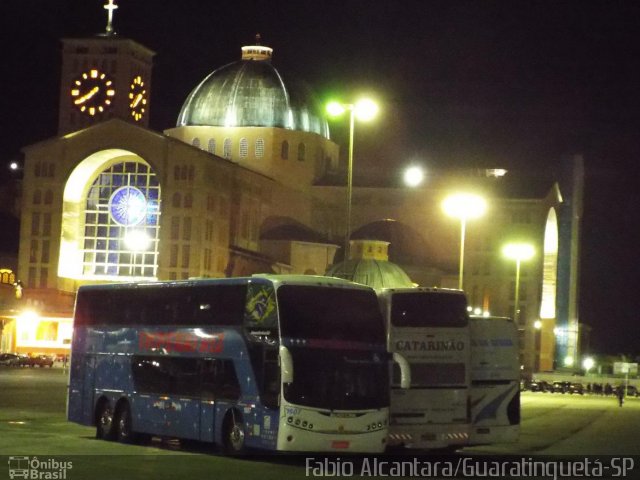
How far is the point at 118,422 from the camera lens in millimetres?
31578

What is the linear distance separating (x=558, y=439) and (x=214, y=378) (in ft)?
37.9

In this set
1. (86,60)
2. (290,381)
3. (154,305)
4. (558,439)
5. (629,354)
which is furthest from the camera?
(629,354)

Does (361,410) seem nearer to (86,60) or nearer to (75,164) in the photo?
(75,164)

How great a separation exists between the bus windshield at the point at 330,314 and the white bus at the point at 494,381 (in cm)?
391

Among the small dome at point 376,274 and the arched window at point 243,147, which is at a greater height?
the arched window at point 243,147

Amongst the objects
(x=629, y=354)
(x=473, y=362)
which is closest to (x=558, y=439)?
(x=473, y=362)

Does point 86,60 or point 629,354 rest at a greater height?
point 86,60

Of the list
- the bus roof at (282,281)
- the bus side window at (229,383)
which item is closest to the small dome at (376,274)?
the bus roof at (282,281)

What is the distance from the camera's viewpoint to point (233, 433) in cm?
2784

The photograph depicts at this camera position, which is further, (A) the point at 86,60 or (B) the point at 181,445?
(A) the point at 86,60

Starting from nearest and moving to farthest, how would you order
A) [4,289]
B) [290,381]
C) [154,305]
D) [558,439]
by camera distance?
[290,381] → [154,305] → [558,439] → [4,289]

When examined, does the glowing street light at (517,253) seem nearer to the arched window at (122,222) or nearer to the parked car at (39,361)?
the arched window at (122,222)

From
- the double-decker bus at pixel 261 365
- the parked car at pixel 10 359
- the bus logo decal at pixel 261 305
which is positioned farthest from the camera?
the parked car at pixel 10 359

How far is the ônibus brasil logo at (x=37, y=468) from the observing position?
21.2 m
